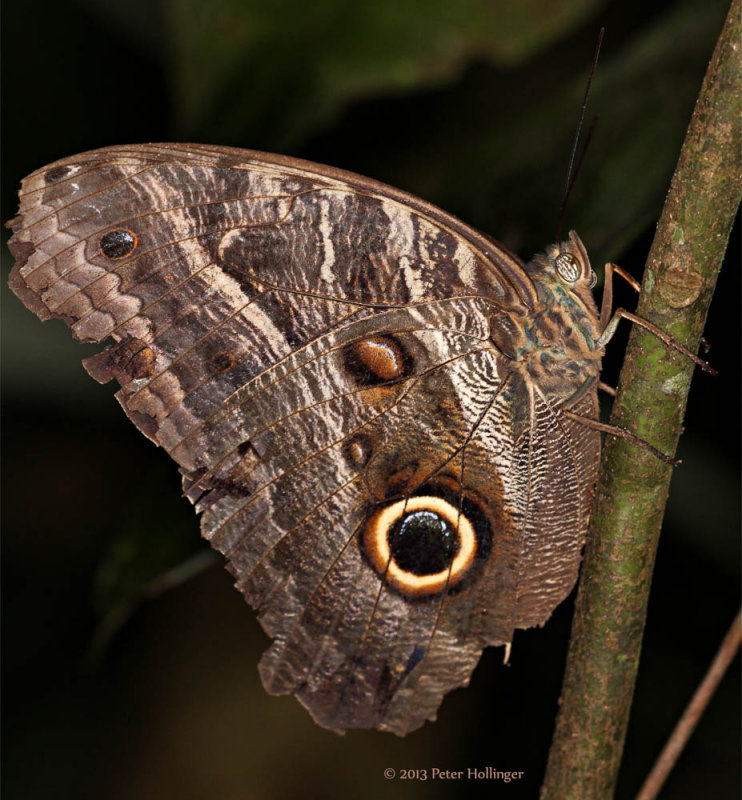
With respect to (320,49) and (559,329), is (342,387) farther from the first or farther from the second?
(320,49)

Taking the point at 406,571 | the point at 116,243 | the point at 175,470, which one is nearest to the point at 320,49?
the point at 116,243

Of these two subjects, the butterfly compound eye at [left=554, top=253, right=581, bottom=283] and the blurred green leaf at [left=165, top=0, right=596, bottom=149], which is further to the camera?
the blurred green leaf at [left=165, top=0, right=596, bottom=149]

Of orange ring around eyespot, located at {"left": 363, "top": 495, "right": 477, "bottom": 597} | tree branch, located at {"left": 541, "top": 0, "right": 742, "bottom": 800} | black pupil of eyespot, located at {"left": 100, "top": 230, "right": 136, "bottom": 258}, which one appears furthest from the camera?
orange ring around eyespot, located at {"left": 363, "top": 495, "right": 477, "bottom": 597}

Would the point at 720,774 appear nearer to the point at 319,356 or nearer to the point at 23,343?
the point at 319,356

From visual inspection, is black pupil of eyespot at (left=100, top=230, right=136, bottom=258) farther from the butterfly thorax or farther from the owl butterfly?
the butterfly thorax

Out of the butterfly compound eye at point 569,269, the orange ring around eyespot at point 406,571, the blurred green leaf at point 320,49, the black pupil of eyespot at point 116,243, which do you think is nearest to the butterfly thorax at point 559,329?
the butterfly compound eye at point 569,269

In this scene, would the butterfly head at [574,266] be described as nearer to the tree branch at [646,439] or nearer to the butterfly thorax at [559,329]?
the butterfly thorax at [559,329]

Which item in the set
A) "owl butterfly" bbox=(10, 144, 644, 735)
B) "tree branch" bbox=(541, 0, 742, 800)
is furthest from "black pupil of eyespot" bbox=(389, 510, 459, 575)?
"tree branch" bbox=(541, 0, 742, 800)

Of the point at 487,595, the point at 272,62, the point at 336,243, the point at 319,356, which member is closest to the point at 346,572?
the point at 487,595
